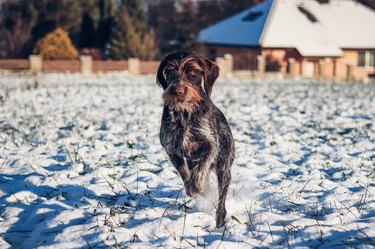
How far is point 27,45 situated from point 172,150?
32439 millimetres

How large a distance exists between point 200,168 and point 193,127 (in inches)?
16.3

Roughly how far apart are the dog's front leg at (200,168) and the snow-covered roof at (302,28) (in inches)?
1245

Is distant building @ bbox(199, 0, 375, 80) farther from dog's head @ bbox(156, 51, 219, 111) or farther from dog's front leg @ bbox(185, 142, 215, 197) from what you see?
dog's front leg @ bbox(185, 142, 215, 197)

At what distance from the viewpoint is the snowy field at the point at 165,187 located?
147 inches

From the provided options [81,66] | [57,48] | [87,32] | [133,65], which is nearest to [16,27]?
[87,32]

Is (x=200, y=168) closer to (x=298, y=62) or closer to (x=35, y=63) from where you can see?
(x=35, y=63)

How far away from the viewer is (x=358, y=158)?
22.0 ft

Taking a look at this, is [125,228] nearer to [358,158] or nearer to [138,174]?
[138,174]

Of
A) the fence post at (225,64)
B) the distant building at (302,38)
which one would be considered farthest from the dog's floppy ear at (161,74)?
the distant building at (302,38)

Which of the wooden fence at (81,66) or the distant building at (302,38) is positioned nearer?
the wooden fence at (81,66)

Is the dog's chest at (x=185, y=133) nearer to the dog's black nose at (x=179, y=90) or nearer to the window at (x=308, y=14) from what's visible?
the dog's black nose at (x=179, y=90)

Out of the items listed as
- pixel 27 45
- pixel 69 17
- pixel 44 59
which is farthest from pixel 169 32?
pixel 44 59

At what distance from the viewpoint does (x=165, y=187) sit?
17.1 ft

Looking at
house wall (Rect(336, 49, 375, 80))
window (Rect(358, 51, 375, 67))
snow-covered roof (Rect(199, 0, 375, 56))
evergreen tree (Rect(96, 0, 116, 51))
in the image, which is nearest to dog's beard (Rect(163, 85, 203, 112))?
evergreen tree (Rect(96, 0, 116, 51))
